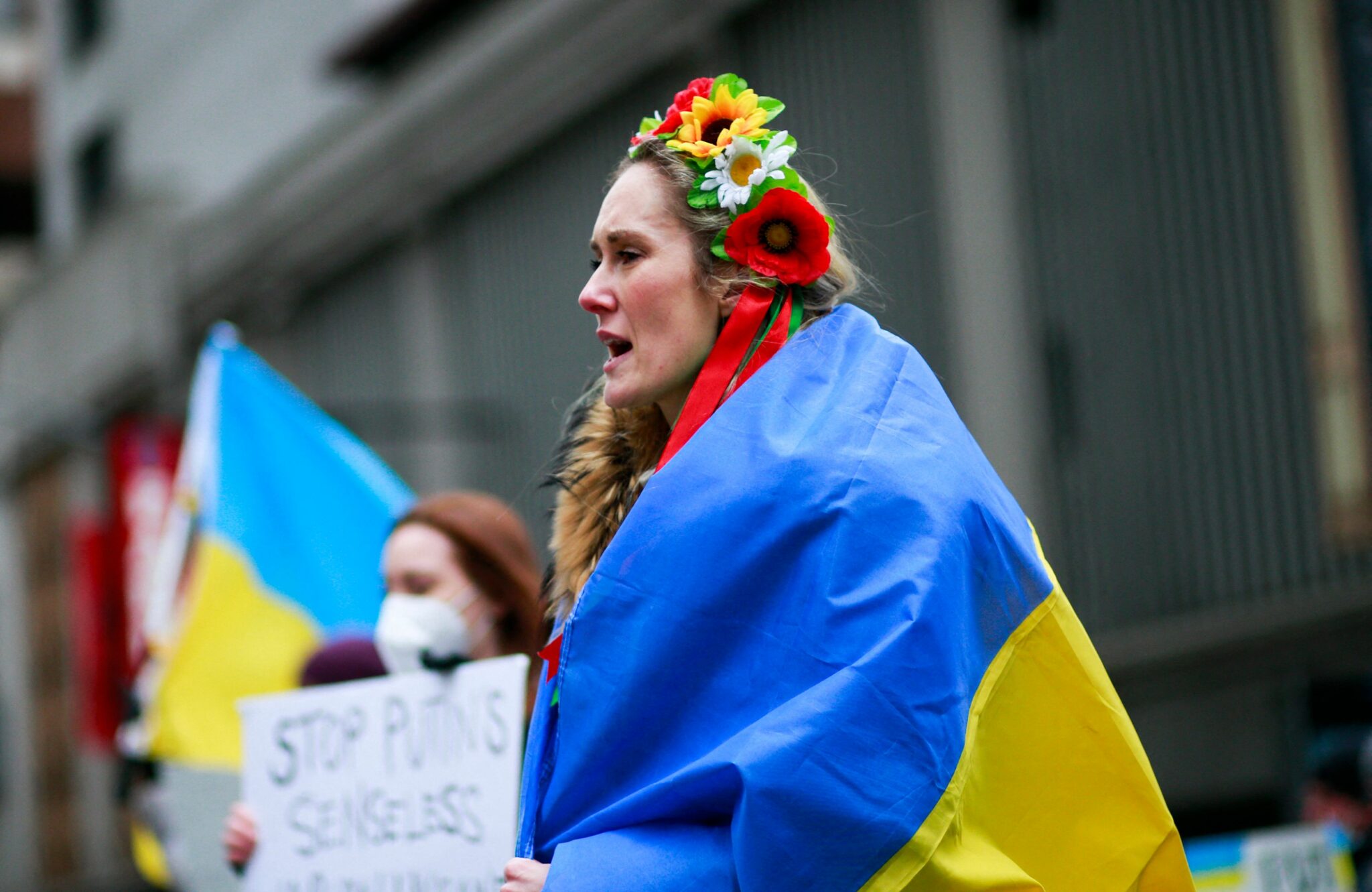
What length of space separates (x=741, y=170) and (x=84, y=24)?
19802 mm

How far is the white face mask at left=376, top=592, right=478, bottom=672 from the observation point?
3.45 m

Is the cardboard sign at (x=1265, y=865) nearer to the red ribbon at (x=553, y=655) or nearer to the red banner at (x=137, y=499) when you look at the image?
the red ribbon at (x=553, y=655)

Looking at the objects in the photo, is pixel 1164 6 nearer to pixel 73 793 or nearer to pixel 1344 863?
pixel 1344 863

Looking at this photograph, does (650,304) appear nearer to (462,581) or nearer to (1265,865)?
(462,581)

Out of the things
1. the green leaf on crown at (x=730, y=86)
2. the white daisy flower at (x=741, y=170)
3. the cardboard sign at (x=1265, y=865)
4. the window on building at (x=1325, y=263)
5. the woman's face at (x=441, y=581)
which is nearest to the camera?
the white daisy flower at (x=741, y=170)

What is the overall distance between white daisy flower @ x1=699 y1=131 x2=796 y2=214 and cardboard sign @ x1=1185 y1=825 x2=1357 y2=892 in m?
2.42

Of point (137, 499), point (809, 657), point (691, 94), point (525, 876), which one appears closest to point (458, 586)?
point (691, 94)

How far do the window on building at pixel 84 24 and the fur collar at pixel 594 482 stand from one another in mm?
18695

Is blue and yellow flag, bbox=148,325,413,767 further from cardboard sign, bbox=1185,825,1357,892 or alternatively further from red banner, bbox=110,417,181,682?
red banner, bbox=110,417,181,682

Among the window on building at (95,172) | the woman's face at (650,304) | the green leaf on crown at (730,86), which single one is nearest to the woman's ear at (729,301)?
the woman's face at (650,304)

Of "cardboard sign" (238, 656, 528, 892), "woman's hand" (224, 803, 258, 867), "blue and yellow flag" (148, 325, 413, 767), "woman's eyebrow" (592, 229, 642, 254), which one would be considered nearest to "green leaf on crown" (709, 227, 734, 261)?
"woman's eyebrow" (592, 229, 642, 254)

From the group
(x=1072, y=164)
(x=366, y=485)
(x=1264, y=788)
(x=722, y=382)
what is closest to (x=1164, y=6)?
(x=1072, y=164)

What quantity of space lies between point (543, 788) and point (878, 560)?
54 centimetres

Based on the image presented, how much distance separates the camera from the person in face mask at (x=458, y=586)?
3504 millimetres
